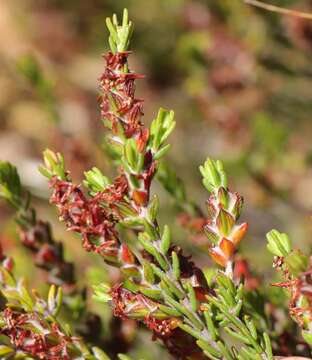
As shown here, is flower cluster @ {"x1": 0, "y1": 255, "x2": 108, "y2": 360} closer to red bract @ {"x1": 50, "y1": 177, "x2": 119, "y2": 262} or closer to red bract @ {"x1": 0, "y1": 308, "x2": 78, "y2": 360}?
red bract @ {"x1": 0, "y1": 308, "x2": 78, "y2": 360}

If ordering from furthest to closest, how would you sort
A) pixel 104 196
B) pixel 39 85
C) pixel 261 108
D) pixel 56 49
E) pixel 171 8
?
pixel 56 49
pixel 171 8
pixel 261 108
pixel 39 85
pixel 104 196

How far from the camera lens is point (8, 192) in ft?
4.33

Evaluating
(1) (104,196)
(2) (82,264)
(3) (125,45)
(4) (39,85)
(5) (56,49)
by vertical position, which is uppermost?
(3) (125,45)

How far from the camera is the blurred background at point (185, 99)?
94.2 inches

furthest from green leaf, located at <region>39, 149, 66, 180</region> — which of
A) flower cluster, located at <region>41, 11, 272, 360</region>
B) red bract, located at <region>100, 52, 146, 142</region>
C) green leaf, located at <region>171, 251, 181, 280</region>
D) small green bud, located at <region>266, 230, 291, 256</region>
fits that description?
small green bud, located at <region>266, 230, 291, 256</region>

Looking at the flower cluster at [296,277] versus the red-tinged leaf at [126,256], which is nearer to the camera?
the flower cluster at [296,277]

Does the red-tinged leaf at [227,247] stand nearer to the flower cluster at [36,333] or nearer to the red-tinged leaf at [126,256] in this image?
the red-tinged leaf at [126,256]

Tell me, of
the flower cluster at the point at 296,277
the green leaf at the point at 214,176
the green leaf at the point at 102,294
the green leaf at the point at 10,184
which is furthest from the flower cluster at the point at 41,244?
the flower cluster at the point at 296,277

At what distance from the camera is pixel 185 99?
4.30 metres

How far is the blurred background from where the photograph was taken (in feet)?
7.85

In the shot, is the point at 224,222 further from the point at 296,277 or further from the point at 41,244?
the point at 41,244

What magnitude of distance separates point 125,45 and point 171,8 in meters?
2.82

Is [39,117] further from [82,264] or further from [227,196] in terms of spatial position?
[227,196]

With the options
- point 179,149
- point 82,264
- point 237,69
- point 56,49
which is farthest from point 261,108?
point 56,49
